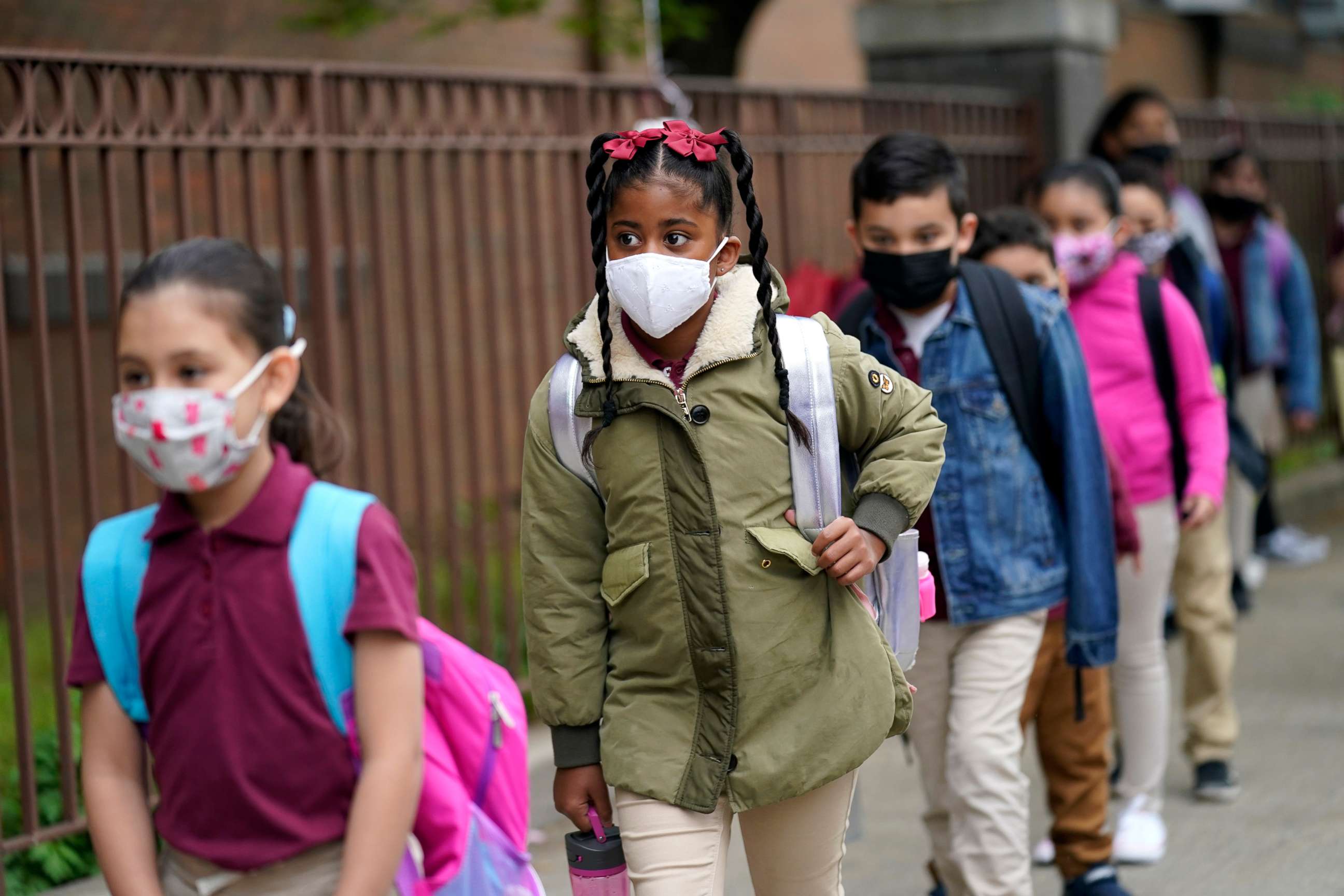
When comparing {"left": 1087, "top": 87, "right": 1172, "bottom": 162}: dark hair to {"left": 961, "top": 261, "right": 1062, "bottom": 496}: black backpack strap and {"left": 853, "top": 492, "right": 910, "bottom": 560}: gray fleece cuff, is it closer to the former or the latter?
{"left": 961, "top": 261, "right": 1062, "bottom": 496}: black backpack strap

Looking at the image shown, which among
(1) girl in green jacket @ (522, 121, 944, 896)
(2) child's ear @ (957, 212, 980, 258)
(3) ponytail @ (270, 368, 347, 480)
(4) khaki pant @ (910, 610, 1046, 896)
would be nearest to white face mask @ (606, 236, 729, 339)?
(1) girl in green jacket @ (522, 121, 944, 896)

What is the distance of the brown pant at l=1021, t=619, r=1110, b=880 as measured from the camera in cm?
457

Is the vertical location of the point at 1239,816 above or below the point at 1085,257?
below

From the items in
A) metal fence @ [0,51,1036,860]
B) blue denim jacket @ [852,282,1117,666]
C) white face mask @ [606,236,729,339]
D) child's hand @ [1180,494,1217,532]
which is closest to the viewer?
white face mask @ [606,236,729,339]

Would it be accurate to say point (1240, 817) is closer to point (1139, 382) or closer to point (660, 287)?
point (1139, 382)

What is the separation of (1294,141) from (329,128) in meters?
9.11

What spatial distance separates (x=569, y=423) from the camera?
3.09 metres

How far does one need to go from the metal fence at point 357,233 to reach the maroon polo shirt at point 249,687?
2.30 m

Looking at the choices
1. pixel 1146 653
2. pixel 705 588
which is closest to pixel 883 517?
pixel 705 588

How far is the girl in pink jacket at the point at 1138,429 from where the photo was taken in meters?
5.09

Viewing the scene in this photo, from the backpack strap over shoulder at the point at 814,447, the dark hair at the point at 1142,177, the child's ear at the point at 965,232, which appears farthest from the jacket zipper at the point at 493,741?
the dark hair at the point at 1142,177

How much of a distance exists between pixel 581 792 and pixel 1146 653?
2.62 meters

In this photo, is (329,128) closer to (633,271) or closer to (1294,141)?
(633,271)

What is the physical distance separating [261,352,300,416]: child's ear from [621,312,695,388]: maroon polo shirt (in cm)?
77
